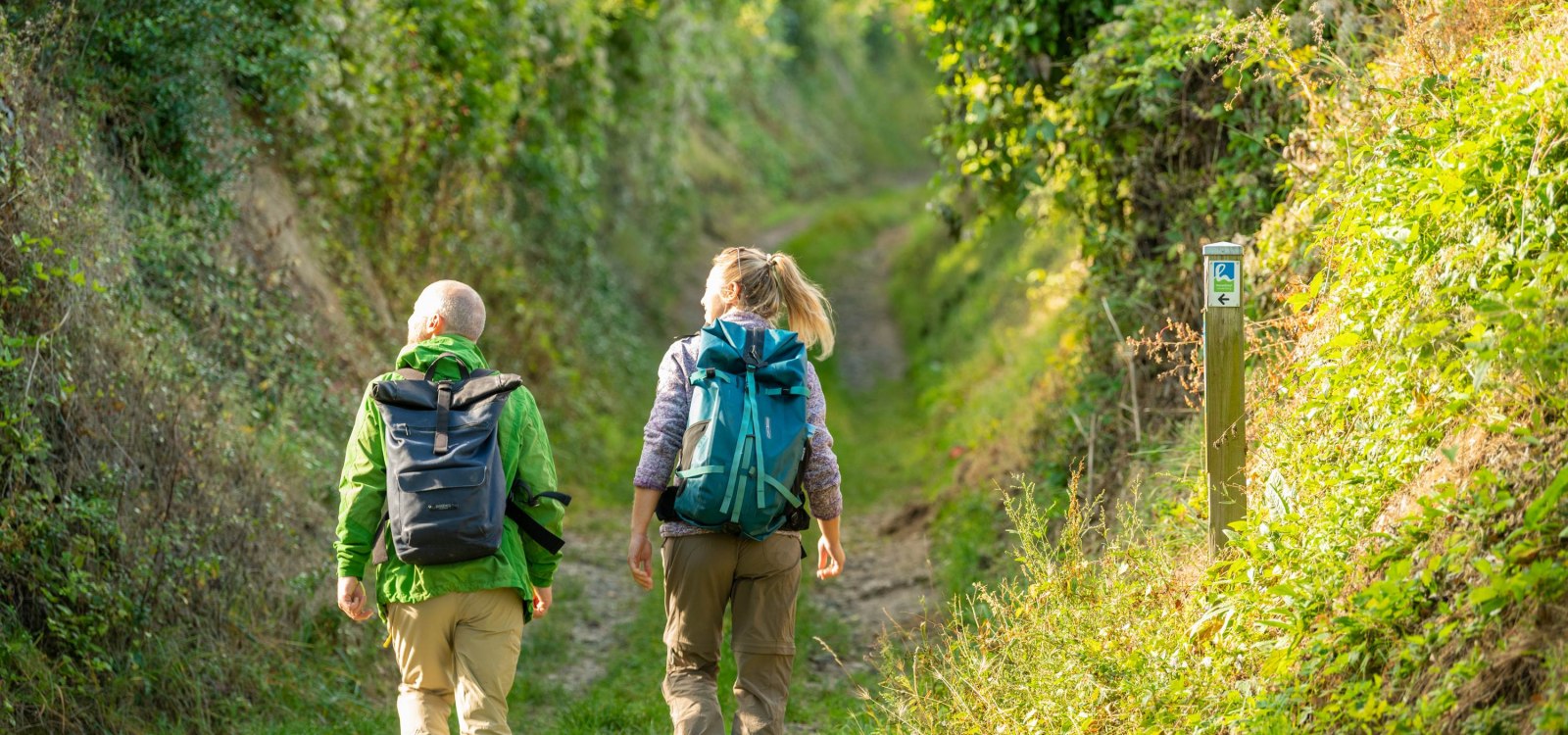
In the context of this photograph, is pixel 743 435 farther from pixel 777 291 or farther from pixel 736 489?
pixel 777 291

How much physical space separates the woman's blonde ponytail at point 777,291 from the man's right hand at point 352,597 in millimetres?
1624

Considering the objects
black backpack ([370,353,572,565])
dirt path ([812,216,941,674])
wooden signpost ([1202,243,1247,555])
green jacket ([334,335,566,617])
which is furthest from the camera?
dirt path ([812,216,941,674])

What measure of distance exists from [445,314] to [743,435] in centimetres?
112

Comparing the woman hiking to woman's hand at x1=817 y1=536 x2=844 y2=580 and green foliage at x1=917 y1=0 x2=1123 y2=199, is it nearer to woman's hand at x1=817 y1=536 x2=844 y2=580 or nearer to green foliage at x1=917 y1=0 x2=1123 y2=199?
woman's hand at x1=817 y1=536 x2=844 y2=580

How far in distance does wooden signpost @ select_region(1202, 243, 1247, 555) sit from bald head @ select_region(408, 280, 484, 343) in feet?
8.49

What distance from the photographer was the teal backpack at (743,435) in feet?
14.6

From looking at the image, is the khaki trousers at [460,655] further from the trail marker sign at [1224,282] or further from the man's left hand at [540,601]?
the trail marker sign at [1224,282]

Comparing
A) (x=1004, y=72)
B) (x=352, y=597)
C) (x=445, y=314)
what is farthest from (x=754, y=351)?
(x=1004, y=72)

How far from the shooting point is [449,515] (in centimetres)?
425

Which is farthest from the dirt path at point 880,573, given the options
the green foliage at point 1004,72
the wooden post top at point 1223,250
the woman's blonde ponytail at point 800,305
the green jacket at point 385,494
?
the green foliage at point 1004,72

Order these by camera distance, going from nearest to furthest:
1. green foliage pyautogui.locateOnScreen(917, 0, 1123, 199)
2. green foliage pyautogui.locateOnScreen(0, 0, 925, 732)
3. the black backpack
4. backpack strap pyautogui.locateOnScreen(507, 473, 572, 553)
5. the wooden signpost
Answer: the black backpack, backpack strap pyautogui.locateOnScreen(507, 473, 572, 553), the wooden signpost, green foliage pyautogui.locateOnScreen(0, 0, 925, 732), green foliage pyautogui.locateOnScreen(917, 0, 1123, 199)

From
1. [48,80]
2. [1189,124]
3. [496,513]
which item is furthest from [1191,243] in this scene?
[48,80]

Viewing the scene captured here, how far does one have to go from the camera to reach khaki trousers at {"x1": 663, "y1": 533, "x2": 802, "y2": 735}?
464cm

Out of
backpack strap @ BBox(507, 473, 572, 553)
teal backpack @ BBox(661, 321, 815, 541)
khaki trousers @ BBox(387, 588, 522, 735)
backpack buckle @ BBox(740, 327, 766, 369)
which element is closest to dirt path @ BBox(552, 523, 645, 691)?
khaki trousers @ BBox(387, 588, 522, 735)
